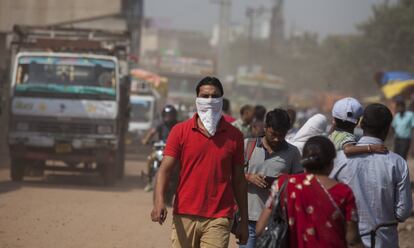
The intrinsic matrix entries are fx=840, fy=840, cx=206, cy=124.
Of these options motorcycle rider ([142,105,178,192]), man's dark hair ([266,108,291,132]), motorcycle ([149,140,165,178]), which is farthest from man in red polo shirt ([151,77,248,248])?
motorcycle ([149,140,165,178])

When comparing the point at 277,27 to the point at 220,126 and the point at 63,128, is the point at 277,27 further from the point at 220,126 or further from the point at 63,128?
the point at 220,126

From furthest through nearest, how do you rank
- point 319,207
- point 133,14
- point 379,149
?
point 133,14, point 379,149, point 319,207

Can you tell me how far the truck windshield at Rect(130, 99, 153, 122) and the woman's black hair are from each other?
27.5 meters

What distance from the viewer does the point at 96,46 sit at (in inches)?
693

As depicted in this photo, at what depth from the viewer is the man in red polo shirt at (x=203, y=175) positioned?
5721mm

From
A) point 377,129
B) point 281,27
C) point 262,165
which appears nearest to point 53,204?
point 262,165

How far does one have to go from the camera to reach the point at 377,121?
18.9 feet

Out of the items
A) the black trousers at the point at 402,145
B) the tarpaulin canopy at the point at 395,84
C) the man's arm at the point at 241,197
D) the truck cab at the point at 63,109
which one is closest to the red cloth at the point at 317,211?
the man's arm at the point at 241,197

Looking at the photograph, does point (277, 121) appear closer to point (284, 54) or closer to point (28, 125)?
point (28, 125)

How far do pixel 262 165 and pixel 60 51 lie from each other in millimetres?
11017

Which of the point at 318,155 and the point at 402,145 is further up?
the point at 318,155

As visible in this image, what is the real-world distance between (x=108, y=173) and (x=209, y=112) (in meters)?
11.3

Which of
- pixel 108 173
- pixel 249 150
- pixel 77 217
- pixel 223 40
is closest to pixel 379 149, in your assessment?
pixel 249 150

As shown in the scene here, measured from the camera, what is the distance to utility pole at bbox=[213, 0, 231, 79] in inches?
2844
